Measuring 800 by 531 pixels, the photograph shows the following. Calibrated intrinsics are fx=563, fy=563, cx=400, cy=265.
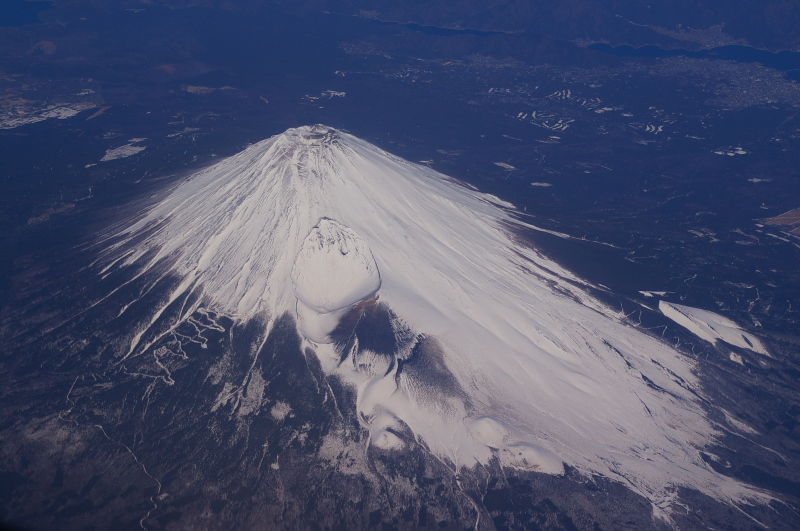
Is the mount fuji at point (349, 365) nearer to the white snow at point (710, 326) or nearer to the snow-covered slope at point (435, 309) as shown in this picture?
the snow-covered slope at point (435, 309)

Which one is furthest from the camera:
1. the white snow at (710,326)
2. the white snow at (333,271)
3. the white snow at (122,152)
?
the white snow at (122,152)

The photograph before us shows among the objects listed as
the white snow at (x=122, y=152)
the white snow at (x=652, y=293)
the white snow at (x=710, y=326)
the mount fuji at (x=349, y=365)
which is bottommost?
the white snow at (x=122, y=152)

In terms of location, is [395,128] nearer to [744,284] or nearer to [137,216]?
[137,216]

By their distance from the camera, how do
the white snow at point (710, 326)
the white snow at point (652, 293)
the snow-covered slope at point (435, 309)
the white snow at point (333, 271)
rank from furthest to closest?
the white snow at point (652, 293) < the white snow at point (710, 326) < the white snow at point (333, 271) < the snow-covered slope at point (435, 309)

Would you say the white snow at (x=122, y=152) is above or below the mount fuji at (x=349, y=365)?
below

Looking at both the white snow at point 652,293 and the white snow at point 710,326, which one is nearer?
the white snow at point 710,326

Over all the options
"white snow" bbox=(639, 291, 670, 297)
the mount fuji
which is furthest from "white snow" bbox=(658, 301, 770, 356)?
the mount fuji

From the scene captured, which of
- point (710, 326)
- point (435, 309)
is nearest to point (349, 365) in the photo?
point (435, 309)

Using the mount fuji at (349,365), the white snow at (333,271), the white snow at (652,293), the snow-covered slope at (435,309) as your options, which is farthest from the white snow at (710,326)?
the white snow at (333,271)

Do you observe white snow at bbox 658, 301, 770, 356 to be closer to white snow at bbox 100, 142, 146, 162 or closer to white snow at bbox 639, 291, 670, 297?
white snow at bbox 639, 291, 670, 297
